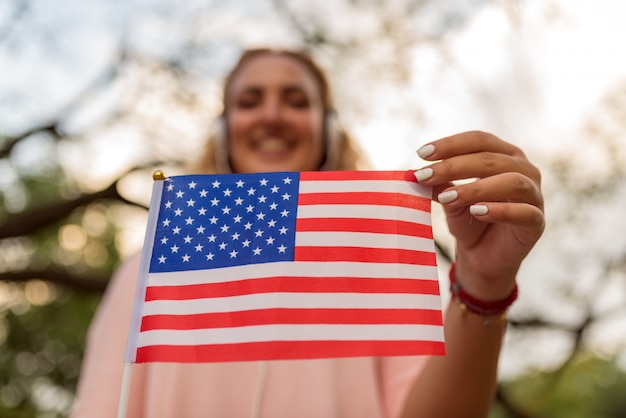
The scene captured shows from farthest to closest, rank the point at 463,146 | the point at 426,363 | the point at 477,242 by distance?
the point at 426,363 → the point at 477,242 → the point at 463,146

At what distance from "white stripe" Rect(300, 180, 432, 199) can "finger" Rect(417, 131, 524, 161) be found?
0.33 ft

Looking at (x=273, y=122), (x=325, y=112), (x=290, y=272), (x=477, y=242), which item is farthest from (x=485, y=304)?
(x=325, y=112)

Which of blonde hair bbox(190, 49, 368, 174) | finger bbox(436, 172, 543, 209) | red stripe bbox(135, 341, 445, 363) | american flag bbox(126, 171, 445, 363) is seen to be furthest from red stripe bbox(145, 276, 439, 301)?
blonde hair bbox(190, 49, 368, 174)

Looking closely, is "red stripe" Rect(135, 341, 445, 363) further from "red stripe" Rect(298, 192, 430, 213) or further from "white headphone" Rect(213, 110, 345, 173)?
"white headphone" Rect(213, 110, 345, 173)

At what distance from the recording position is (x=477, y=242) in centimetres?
167

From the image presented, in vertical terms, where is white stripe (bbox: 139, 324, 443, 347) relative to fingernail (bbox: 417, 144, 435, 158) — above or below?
below

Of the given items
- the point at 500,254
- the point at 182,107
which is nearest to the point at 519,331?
the point at 182,107

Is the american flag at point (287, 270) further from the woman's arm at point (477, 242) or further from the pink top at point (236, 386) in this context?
the pink top at point (236, 386)

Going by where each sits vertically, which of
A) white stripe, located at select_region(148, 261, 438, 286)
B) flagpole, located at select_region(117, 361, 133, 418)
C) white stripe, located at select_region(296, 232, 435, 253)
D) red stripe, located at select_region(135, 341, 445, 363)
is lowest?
flagpole, located at select_region(117, 361, 133, 418)

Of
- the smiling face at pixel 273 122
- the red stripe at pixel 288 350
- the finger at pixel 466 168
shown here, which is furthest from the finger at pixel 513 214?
the smiling face at pixel 273 122

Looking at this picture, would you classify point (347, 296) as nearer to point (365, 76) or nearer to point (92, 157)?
point (365, 76)

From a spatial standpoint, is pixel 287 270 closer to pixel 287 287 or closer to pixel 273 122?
pixel 287 287

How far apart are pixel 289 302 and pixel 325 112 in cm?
152

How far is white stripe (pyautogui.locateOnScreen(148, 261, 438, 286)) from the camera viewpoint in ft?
4.87
